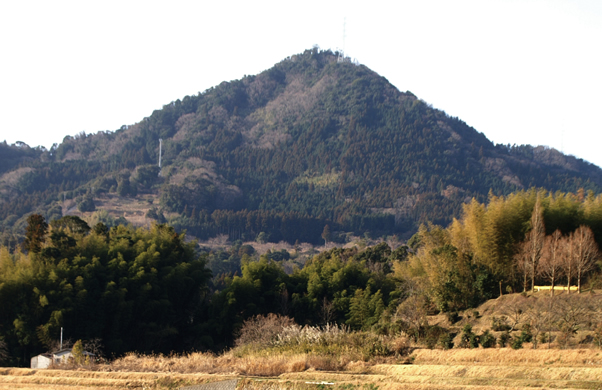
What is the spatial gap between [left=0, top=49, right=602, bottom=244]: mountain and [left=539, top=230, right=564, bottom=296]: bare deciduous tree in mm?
Answer: 82934

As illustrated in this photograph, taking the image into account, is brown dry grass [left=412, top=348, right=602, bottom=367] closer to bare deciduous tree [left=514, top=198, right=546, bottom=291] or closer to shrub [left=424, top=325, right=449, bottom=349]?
shrub [left=424, top=325, right=449, bottom=349]

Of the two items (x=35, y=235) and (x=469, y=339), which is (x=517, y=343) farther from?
(x=35, y=235)

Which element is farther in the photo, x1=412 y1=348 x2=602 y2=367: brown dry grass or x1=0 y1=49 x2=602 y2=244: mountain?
x1=0 y1=49 x2=602 y2=244: mountain

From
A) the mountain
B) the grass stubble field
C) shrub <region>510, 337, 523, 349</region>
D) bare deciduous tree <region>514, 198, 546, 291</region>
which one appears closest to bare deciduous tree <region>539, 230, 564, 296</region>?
bare deciduous tree <region>514, 198, 546, 291</region>

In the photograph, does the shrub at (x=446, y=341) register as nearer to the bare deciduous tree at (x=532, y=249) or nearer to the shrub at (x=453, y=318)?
the shrub at (x=453, y=318)

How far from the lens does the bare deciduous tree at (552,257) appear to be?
31.1 m

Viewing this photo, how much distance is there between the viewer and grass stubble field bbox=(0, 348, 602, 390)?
19766mm

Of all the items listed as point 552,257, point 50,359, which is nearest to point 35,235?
point 50,359

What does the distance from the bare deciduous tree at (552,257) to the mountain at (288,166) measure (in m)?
82.9

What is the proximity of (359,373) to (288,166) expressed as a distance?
131m

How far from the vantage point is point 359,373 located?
894 inches

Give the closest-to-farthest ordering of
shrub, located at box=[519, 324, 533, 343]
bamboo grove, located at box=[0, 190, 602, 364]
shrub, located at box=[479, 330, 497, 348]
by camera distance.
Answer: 1. shrub, located at box=[519, 324, 533, 343]
2. shrub, located at box=[479, 330, 497, 348]
3. bamboo grove, located at box=[0, 190, 602, 364]

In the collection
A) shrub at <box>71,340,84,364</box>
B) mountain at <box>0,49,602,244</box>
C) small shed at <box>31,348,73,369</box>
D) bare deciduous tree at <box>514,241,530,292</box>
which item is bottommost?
small shed at <box>31,348,73,369</box>

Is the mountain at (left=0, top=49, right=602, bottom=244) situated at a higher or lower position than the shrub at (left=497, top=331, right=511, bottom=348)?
higher
